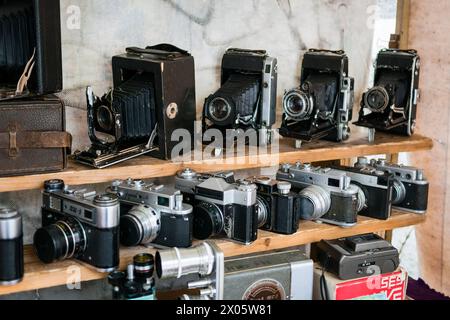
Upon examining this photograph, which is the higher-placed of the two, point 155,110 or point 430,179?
point 155,110

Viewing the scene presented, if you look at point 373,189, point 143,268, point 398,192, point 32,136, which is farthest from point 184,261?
point 398,192

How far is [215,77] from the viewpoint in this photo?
7.20 feet

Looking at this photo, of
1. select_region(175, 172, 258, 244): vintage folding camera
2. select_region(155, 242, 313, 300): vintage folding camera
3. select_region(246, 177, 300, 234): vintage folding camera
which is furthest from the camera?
select_region(246, 177, 300, 234): vintage folding camera

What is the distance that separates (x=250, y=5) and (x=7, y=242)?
3.65 feet

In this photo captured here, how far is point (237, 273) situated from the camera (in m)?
1.76

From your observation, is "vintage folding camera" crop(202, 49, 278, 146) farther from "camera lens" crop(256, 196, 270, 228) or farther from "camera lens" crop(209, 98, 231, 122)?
"camera lens" crop(256, 196, 270, 228)

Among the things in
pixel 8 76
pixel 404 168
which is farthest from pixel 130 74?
pixel 404 168

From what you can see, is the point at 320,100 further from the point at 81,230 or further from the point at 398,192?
the point at 81,230

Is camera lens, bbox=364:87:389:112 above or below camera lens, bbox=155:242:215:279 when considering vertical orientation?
above

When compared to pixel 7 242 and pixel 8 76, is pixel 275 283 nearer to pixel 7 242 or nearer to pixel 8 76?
pixel 7 242

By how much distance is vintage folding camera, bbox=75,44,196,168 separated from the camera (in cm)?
177

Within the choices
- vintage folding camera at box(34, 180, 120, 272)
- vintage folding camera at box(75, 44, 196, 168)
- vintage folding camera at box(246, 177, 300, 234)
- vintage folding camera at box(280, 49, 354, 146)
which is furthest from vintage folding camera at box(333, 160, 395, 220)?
vintage folding camera at box(34, 180, 120, 272)

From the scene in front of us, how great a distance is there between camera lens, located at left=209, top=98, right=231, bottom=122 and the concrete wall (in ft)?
2.96

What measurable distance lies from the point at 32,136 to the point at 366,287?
97cm
